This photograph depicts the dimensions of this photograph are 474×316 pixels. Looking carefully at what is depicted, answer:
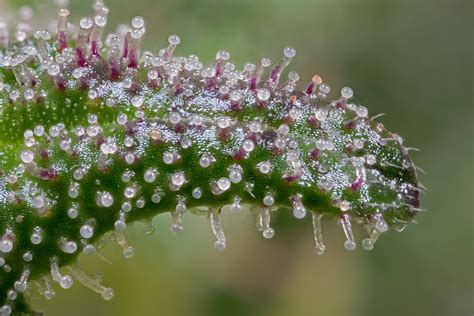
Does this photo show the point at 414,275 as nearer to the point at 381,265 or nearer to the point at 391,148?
the point at 381,265

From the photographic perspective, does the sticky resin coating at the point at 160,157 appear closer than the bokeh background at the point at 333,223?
Yes

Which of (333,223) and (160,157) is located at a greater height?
(333,223)

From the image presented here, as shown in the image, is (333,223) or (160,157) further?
(333,223)

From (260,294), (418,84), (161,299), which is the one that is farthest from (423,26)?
(161,299)
